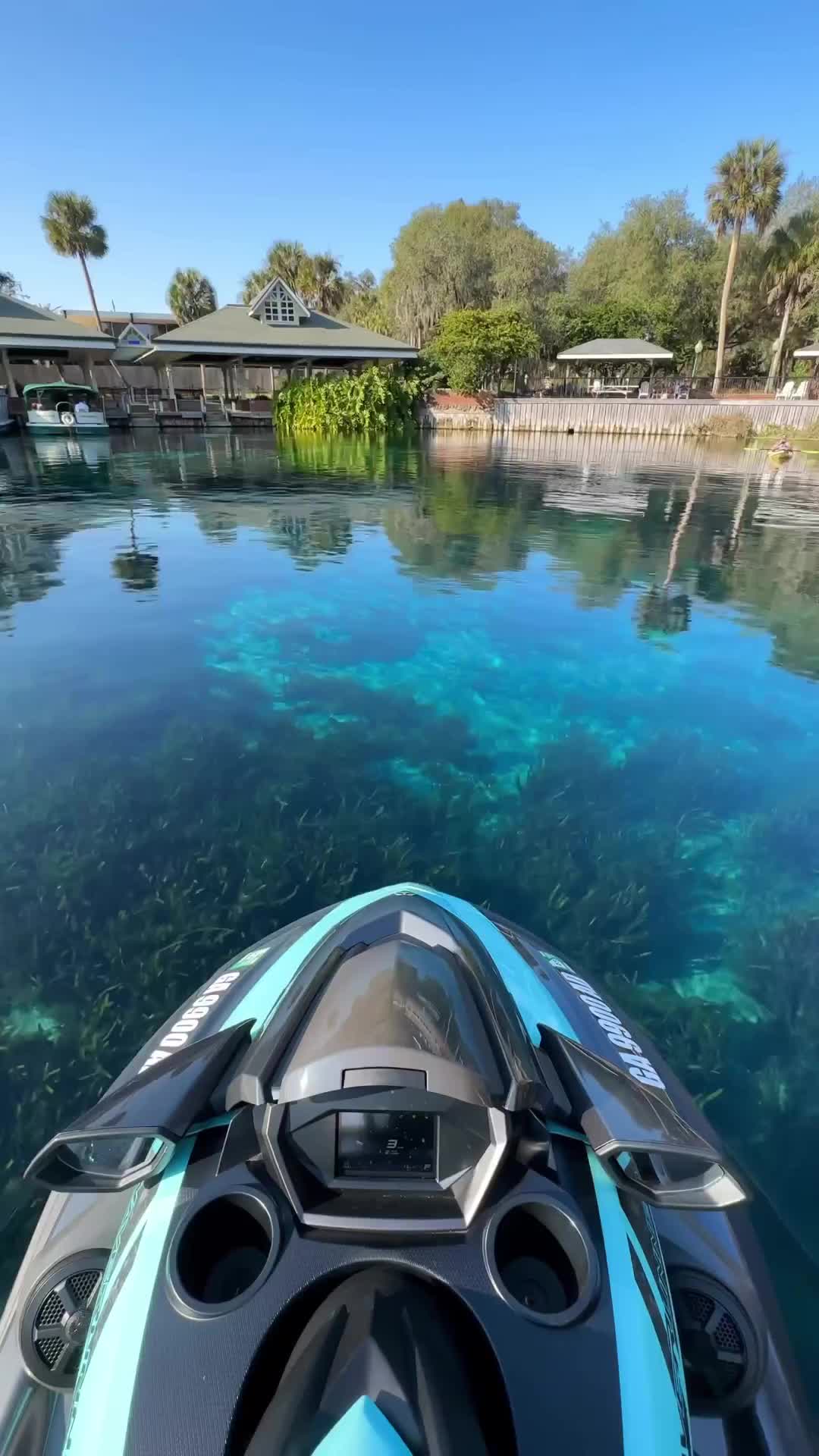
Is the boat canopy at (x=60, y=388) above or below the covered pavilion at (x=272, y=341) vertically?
below

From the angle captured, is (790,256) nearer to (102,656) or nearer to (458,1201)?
(102,656)

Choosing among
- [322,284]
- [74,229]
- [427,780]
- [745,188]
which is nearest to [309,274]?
[322,284]

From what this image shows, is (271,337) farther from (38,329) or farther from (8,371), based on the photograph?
(8,371)

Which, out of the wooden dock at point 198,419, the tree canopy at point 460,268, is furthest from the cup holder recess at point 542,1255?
the tree canopy at point 460,268

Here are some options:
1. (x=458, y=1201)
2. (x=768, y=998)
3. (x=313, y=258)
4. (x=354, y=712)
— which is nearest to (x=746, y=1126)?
(x=768, y=998)

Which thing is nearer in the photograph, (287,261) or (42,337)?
(42,337)

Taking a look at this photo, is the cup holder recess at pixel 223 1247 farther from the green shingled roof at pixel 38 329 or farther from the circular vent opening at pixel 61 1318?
the green shingled roof at pixel 38 329

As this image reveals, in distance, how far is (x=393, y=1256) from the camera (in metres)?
1.54

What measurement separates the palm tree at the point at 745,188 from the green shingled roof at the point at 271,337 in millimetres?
21767

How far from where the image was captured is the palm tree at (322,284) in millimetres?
57969

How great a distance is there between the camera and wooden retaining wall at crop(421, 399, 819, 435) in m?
34.7

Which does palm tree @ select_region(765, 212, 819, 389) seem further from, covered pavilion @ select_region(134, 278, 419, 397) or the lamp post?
covered pavilion @ select_region(134, 278, 419, 397)

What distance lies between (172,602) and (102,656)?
8.00 feet

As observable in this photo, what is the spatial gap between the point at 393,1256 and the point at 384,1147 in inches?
9.0
